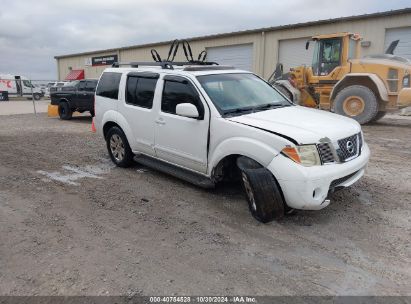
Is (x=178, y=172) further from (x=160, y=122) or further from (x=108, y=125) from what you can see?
(x=108, y=125)

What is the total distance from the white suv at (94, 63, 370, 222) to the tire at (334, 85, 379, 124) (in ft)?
25.0

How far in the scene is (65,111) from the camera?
15656 millimetres

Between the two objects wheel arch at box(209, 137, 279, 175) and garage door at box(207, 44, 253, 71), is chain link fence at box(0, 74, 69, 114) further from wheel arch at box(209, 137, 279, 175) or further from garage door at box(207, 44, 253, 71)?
wheel arch at box(209, 137, 279, 175)

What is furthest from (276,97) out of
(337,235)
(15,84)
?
(15,84)

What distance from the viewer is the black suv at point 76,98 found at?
1469cm

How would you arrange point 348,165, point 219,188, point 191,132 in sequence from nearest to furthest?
point 348,165
point 191,132
point 219,188

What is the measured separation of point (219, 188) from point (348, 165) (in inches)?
78.2

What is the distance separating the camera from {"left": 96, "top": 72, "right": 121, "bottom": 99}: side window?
6.44 meters

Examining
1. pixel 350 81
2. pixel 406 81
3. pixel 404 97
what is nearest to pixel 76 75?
pixel 350 81

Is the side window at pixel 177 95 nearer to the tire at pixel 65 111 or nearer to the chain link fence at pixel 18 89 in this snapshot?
the tire at pixel 65 111

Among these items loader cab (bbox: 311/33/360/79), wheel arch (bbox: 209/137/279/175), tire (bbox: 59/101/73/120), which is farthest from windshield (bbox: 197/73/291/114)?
tire (bbox: 59/101/73/120)

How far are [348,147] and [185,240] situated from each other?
7.16ft

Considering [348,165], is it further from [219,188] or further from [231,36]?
[231,36]

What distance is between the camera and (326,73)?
12953 mm
